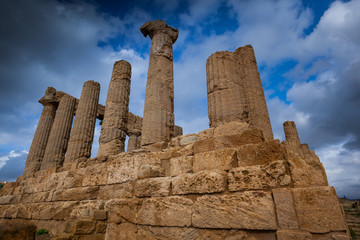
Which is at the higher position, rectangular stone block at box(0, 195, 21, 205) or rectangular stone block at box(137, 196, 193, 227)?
rectangular stone block at box(0, 195, 21, 205)

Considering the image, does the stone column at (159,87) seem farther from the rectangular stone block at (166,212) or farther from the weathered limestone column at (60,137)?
the weathered limestone column at (60,137)

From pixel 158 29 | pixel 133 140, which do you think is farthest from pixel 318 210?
pixel 133 140

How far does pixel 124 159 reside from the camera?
16.9ft

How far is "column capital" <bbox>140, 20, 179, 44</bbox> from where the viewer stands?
8758 millimetres

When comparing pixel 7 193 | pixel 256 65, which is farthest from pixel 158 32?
pixel 7 193

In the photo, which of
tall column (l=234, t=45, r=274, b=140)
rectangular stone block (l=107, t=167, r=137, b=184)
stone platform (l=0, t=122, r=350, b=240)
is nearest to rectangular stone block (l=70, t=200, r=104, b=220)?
stone platform (l=0, t=122, r=350, b=240)

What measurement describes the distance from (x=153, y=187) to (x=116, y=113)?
5566mm

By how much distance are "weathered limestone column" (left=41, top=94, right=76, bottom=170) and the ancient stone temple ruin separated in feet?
11.0

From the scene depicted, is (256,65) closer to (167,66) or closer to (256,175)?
(167,66)

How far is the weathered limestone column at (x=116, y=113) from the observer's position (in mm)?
8047

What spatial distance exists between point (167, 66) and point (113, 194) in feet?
17.2

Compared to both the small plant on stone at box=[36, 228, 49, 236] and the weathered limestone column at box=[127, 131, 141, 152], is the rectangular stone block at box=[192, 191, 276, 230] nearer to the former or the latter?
the small plant on stone at box=[36, 228, 49, 236]

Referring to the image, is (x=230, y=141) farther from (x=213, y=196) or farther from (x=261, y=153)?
(x=213, y=196)

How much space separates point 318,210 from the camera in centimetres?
241
